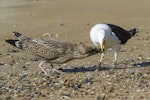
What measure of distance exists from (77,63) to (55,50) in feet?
6.50

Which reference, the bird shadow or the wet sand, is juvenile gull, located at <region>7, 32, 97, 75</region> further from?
the bird shadow

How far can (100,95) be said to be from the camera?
8.52 meters

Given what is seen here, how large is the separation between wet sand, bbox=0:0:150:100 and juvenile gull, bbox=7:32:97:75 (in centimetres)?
39

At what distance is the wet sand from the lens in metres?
8.82

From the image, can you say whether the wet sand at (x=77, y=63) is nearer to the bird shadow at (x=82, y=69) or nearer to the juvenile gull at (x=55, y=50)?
the bird shadow at (x=82, y=69)

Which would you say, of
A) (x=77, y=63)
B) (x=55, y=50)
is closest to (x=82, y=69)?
(x=77, y=63)

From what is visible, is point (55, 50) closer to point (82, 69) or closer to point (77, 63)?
point (82, 69)

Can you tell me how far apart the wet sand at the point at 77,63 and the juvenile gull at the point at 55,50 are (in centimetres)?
39

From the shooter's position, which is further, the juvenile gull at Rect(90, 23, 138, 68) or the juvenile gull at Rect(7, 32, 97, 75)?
the juvenile gull at Rect(90, 23, 138, 68)

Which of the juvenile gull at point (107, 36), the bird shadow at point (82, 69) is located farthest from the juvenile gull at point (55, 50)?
the bird shadow at point (82, 69)

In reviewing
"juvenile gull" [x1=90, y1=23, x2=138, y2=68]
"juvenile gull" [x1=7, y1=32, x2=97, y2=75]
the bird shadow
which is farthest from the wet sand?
"juvenile gull" [x1=90, y1=23, x2=138, y2=68]

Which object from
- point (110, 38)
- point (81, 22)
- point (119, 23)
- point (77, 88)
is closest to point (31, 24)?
point (81, 22)

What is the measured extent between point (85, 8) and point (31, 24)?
5228 millimetres

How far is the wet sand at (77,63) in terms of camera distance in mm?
8820
